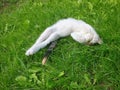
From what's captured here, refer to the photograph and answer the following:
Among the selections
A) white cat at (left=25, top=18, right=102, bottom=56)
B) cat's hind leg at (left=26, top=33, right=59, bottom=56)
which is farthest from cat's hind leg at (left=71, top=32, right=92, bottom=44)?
cat's hind leg at (left=26, top=33, right=59, bottom=56)

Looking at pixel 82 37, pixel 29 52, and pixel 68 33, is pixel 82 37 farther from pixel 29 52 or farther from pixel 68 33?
pixel 29 52

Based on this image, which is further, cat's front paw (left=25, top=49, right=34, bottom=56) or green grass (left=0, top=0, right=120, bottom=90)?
cat's front paw (left=25, top=49, right=34, bottom=56)

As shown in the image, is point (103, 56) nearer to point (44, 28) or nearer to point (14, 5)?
point (44, 28)

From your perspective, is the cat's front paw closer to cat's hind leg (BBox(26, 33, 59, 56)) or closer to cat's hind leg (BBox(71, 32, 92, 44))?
cat's hind leg (BBox(26, 33, 59, 56))

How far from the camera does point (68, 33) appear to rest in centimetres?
446

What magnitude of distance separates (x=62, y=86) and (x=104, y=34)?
893 mm

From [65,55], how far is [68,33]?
13.7 inches

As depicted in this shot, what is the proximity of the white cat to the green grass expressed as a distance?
0.24ft

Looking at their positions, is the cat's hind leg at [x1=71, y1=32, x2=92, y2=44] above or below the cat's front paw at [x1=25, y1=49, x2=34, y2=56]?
above

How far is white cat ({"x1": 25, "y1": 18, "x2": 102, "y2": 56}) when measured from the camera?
13.9 feet

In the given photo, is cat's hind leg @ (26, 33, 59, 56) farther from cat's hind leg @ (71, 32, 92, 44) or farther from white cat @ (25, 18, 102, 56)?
cat's hind leg @ (71, 32, 92, 44)

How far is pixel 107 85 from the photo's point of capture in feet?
12.6

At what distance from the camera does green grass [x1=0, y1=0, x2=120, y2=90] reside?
12.8ft

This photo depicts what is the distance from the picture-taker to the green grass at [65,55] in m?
3.91
